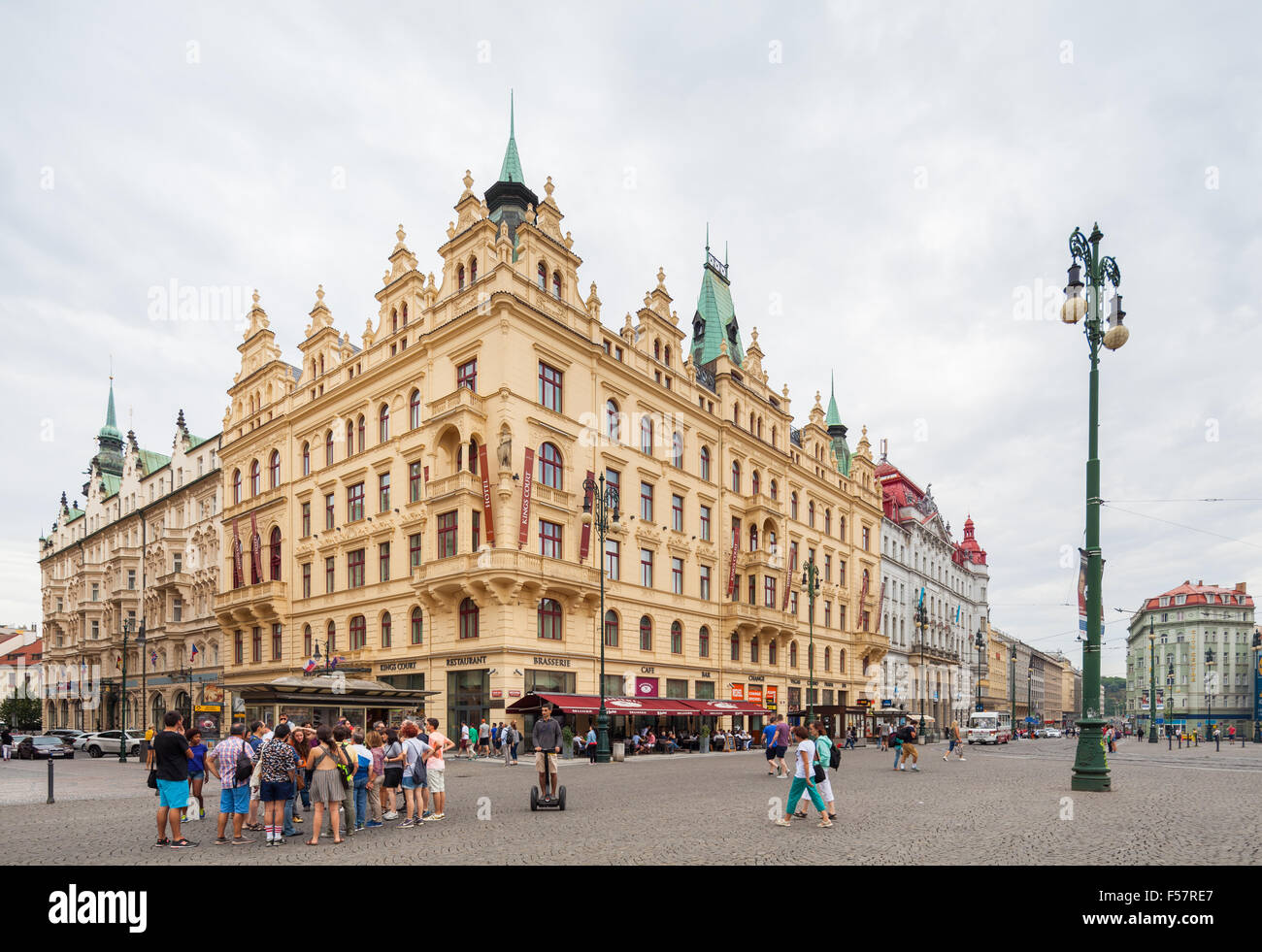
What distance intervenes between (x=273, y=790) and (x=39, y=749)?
41701 millimetres

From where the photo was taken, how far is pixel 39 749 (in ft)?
146

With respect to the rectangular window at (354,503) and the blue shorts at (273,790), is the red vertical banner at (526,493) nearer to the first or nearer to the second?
the rectangular window at (354,503)

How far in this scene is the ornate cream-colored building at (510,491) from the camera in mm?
36750

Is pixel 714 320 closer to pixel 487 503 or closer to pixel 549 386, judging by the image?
pixel 549 386

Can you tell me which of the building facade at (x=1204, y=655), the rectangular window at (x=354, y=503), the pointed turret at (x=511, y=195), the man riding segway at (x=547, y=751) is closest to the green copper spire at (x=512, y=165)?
the pointed turret at (x=511, y=195)

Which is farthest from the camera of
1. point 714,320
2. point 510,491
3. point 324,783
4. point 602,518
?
point 714,320

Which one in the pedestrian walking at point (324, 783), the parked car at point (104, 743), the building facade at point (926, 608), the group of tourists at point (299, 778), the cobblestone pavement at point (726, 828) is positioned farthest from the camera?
the building facade at point (926, 608)

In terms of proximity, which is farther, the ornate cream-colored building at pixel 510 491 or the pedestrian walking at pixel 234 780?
the ornate cream-colored building at pixel 510 491

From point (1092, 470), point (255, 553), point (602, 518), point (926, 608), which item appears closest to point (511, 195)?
point (602, 518)

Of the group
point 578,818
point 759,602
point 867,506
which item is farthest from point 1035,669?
point 578,818

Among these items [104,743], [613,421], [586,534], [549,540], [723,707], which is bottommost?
[104,743]

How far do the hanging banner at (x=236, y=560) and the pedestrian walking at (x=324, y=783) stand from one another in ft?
143
